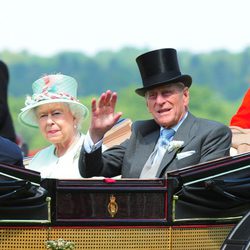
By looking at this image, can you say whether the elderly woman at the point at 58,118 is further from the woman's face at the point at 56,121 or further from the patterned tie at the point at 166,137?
the patterned tie at the point at 166,137

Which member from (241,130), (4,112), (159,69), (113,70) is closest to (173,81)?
(159,69)

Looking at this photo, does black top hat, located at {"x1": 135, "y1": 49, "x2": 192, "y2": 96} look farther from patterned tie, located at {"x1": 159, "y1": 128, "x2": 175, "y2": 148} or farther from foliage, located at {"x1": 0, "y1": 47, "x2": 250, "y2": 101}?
foliage, located at {"x1": 0, "y1": 47, "x2": 250, "y2": 101}

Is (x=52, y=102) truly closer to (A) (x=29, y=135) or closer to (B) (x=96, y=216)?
(B) (x=96, y=216)

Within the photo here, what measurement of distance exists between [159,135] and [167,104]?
0.73 ft

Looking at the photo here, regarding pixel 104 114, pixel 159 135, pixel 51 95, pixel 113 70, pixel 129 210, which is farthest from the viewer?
pixel 113 70

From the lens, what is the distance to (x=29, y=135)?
67750mm

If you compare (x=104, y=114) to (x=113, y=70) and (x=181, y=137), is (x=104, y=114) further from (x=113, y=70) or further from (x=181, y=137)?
(x=113, y=70)

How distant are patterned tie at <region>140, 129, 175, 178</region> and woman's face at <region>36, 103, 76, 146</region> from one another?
714 mm

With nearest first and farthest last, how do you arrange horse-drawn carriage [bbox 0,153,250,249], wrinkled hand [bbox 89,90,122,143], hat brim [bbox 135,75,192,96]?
horse-drawn carriage [bbox 0,153,250,249], wrinkled hand [bbox 89,90,122,143], hat brim [bbox 135,75,192,96]

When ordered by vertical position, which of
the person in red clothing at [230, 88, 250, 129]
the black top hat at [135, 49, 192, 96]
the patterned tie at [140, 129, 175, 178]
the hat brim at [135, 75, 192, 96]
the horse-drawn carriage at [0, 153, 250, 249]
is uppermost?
the black top hat at [135, 49, 192, 96]

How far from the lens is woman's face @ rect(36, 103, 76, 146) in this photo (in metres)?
6.10

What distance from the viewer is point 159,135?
18.9 ft

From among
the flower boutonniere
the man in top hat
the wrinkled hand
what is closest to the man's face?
the man in top hat

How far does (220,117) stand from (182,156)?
222 feet
